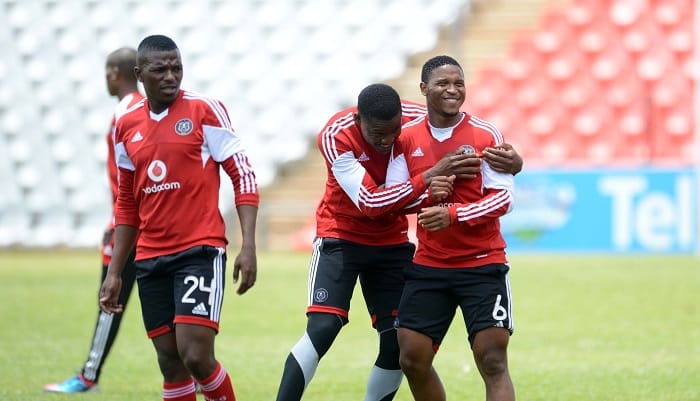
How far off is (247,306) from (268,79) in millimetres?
10378

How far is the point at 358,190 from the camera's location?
247 inches

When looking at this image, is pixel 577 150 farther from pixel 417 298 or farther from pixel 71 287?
pixel 417 298

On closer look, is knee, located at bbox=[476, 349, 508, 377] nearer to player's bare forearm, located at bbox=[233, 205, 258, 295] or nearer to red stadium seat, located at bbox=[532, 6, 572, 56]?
player's bare forearm, located at bbox=[233, 205, 258, 295]

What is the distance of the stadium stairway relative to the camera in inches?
840

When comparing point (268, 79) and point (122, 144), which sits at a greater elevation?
point (268, 79)

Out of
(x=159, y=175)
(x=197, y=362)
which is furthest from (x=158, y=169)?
(x=197, y=362)

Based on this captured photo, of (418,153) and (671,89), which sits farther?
(671,89)

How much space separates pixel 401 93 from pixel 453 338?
11935mm

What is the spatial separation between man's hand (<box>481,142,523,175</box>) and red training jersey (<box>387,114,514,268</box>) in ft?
0.19

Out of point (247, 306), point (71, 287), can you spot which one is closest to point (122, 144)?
point (247, 306)

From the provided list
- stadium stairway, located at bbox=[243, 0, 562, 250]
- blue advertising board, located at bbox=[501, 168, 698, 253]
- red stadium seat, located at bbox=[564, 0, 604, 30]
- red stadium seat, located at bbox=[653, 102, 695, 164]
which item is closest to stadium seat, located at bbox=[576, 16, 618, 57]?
red stadium seat, located at bbox=[564, 0, 604, 30]

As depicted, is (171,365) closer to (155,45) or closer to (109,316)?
(155,45)

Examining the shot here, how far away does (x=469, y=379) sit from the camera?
8.67 meters

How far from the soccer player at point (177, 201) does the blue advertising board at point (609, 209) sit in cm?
1329
